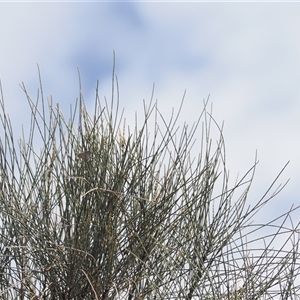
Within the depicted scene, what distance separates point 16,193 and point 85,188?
0.24 metres

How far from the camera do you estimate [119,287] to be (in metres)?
1.60

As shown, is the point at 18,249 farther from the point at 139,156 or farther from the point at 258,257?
the point at 258,257

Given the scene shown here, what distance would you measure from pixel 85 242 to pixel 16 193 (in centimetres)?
30

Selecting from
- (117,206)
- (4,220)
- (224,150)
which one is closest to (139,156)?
(117,206)

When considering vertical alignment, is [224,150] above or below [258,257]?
above

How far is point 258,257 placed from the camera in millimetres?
1618

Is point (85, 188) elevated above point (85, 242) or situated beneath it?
elevated above

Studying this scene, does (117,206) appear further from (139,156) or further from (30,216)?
(30,216)

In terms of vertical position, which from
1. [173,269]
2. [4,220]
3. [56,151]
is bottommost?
[173,269]

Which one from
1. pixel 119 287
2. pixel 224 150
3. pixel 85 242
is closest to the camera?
pixel 85 242

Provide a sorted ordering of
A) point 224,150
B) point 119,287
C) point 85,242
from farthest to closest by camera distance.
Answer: point 224,150, point 119,287, point 85,242

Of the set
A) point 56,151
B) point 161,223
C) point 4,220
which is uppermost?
point 56,151

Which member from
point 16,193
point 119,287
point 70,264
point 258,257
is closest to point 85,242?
point 70,264

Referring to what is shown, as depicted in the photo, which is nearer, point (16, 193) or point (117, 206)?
point (117, 206)
